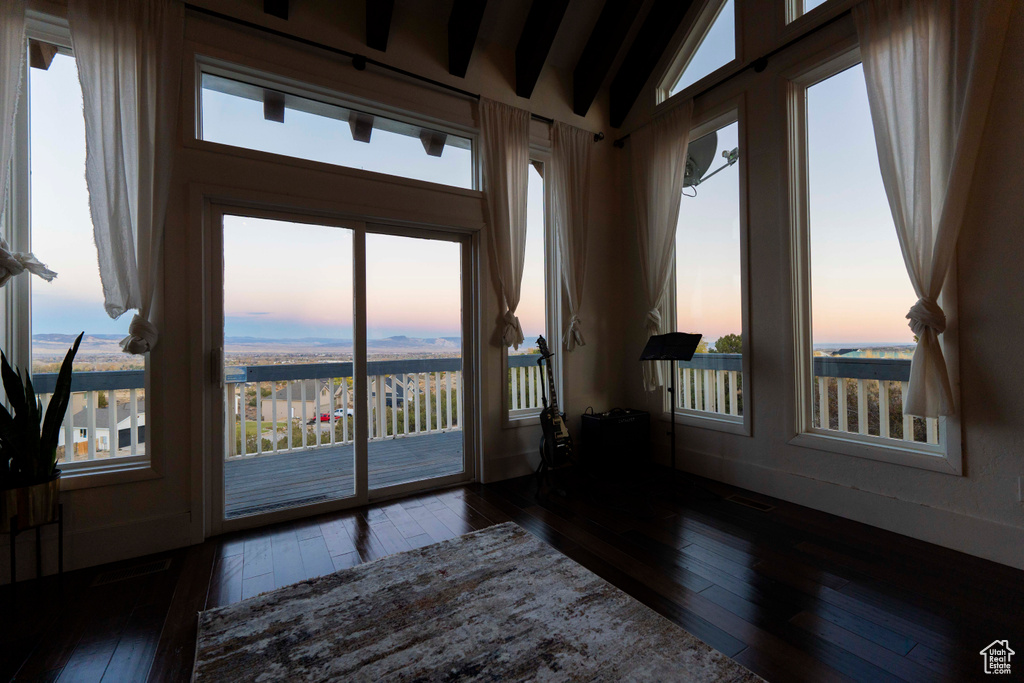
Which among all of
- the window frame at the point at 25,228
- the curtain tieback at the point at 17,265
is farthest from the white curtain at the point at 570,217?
the curtain tieback at the point at 17,265

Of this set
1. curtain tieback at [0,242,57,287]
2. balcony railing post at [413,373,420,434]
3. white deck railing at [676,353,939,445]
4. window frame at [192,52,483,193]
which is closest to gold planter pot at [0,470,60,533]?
curtain tieback at [0,242,57,287]

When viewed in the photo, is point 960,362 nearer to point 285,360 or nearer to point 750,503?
point 750,503

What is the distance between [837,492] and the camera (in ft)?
9.57

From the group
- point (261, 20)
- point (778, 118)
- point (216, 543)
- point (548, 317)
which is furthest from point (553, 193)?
point (216, 543)

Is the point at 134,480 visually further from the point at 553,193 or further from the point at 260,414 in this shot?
the point at 553,193

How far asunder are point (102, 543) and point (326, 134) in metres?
2.90

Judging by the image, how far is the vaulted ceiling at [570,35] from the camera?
3.40 m

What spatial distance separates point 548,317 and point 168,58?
3218 millimetres

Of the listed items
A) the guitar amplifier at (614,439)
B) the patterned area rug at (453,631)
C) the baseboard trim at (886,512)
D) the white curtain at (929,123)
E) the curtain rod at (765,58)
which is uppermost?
the curtain rod at (765,58)

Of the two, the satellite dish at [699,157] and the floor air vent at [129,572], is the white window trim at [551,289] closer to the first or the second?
the satellite dish at [699,157]

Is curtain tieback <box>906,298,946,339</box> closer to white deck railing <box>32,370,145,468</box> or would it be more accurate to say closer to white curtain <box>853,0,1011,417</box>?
white curtain <box>853,0,1011,417</box>

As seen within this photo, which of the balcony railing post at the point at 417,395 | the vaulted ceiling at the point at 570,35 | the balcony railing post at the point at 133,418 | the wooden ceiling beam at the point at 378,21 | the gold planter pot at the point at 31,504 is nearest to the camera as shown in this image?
the gold planter pot at the point at 31,504

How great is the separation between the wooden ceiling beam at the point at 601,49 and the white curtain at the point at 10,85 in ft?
12.5

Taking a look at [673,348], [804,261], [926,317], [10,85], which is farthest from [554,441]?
[10,85]
